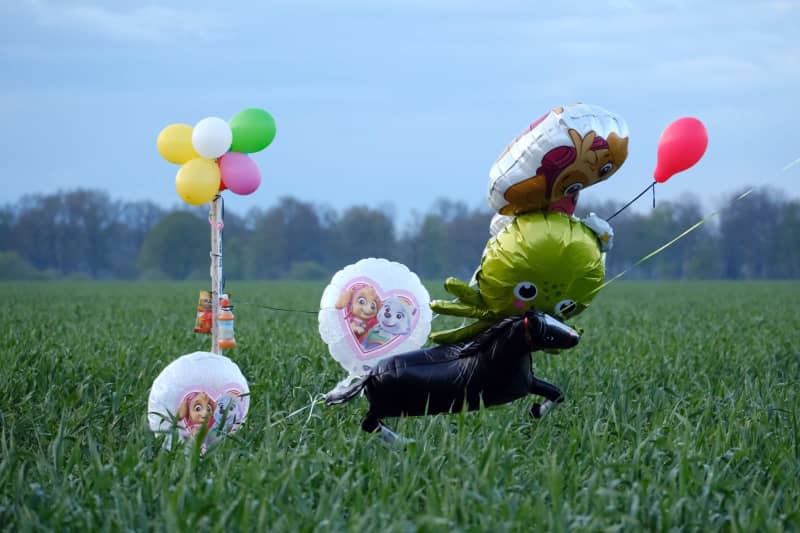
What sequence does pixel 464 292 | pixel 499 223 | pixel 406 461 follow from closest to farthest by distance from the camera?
pixel 406 461
pixel 464 292
pixel 499 223

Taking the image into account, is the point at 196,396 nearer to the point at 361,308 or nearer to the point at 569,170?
the point at 361,308

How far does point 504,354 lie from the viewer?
426 cm

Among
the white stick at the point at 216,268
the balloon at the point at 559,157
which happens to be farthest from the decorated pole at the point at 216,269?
the balloon at the point at 559,157

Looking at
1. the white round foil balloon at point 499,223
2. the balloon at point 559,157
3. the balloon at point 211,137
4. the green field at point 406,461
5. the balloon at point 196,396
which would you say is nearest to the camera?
the green field at point 406,461

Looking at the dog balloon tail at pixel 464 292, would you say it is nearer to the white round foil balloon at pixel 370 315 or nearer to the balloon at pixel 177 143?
the white round foil balloon at pixel 370 315

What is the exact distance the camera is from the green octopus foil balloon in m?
4.11

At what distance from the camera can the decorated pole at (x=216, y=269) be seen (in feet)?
17.0

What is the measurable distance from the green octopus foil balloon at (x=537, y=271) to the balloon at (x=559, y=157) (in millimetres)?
128

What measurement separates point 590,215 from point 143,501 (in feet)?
7.50

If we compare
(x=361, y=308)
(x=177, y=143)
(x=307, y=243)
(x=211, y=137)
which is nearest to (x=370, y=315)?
(x=361, y=308)

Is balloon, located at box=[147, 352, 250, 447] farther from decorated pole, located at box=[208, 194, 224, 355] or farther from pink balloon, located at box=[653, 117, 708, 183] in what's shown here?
pink balloon, located at box=[653, 117, 708, 183]

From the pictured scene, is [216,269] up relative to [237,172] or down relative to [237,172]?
down

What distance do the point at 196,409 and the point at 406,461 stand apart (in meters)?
1.42

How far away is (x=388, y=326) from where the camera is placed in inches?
206
